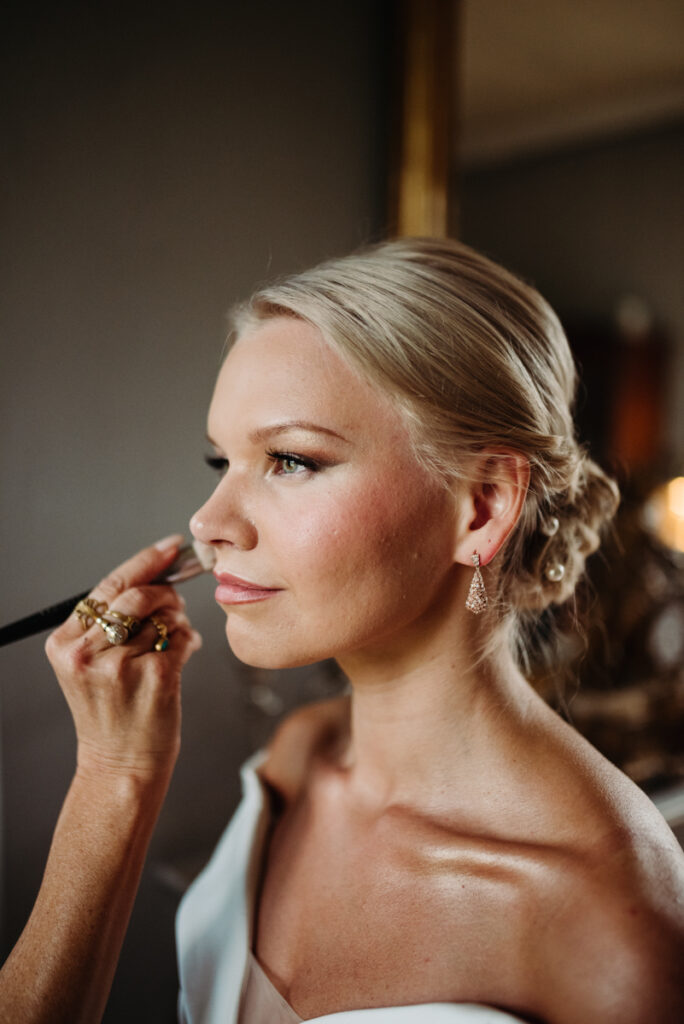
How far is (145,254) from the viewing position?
89 centimetres

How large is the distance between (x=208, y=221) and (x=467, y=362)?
426 millimetres

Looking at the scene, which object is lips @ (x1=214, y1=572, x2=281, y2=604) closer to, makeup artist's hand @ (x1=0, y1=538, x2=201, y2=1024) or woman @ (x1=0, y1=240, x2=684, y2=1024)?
woman @ (x1=0, y1=240, x2=684, y2=1024)

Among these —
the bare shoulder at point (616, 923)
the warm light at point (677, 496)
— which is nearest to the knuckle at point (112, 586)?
the bare shoulder at point (616, 923)

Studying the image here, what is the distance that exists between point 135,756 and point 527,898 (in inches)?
15.5

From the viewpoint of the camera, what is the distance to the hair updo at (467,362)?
70 centimetres

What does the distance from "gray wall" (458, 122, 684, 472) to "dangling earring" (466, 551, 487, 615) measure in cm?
80

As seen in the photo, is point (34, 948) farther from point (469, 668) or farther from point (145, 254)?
point (145, 254)

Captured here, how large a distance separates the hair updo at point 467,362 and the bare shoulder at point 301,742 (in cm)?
34

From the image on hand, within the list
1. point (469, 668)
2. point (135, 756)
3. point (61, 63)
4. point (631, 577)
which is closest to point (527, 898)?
point (469, 668)

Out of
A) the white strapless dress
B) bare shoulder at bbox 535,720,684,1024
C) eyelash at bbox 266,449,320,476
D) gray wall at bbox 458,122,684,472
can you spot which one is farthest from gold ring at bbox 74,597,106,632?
gray wall at bbox 458,122,684,472

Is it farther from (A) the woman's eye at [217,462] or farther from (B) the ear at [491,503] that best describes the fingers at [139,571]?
(B) the ear at [491,503]

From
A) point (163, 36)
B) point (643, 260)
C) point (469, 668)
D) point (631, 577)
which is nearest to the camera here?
point (469, 668)

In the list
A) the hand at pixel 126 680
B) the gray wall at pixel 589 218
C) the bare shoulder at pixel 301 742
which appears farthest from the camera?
the gray wall at pixel 589 218

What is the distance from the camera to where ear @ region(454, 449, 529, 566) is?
28.4 inches
